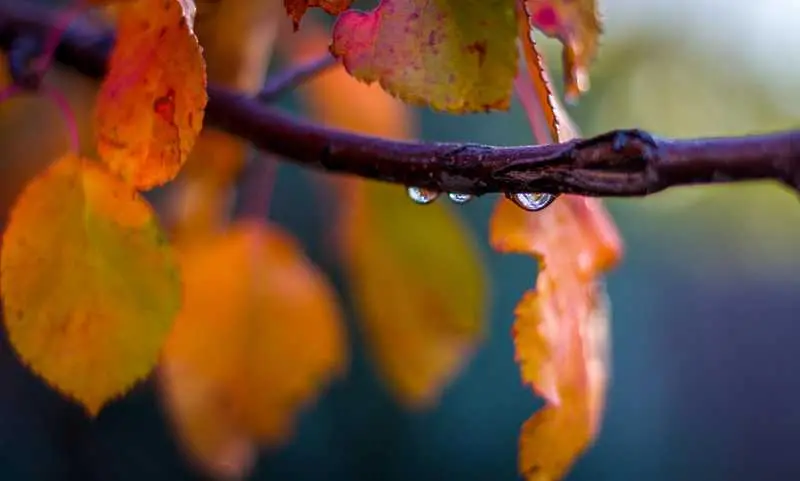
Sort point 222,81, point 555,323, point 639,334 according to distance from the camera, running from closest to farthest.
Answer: point 555,323, point 222,81, point 639,334

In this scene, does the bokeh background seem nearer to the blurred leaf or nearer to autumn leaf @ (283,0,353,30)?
the blurred leaf

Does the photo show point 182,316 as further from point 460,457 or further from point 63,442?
point 460,457

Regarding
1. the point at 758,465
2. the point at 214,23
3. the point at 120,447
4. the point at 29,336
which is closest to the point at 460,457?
the point at 120,447

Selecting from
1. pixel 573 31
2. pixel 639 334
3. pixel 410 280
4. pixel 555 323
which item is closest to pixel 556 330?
pixel 555 323

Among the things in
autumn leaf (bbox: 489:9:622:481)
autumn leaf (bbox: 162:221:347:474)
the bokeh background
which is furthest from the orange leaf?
the bokeh background

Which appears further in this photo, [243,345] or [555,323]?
[243,345]

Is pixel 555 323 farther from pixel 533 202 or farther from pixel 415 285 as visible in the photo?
pixel 415 285

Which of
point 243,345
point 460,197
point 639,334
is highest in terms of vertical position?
point 460,197
